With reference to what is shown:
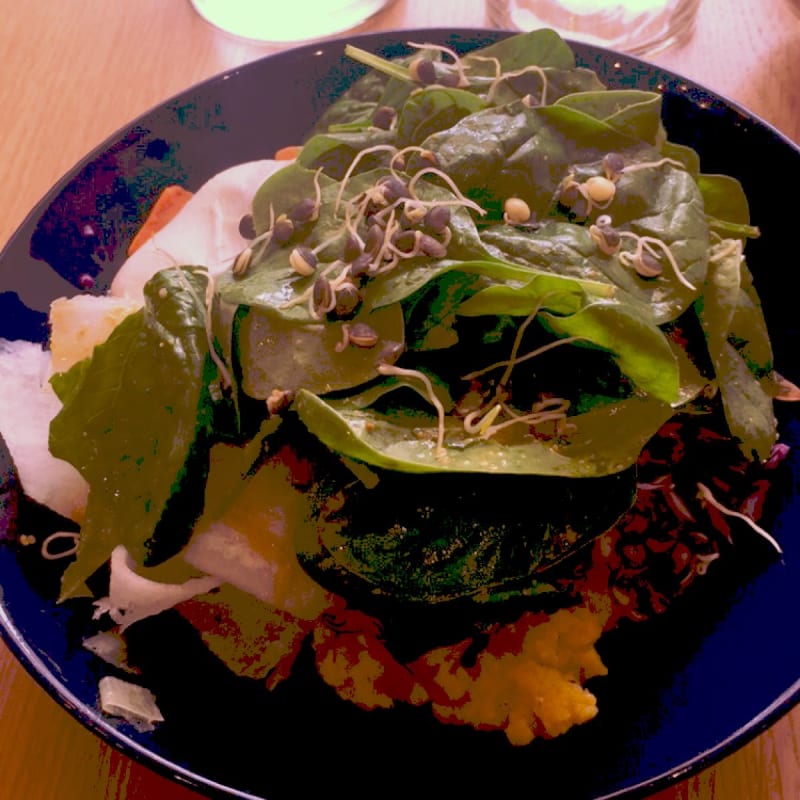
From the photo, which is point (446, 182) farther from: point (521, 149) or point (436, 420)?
point (436, 420)

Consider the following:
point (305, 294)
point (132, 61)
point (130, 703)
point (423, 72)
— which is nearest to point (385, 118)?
point (423, 72)

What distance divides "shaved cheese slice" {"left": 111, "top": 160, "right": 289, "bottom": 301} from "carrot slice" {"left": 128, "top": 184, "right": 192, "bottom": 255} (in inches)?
1.4

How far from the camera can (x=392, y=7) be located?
191 centimetres

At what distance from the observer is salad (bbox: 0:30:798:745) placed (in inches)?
32.8

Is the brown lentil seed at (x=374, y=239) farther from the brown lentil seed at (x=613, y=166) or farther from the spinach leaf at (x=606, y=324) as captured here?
the brown lentil seed at (x=613, y=166)

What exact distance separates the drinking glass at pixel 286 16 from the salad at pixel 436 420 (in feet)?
3.08

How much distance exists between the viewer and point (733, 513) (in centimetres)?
99

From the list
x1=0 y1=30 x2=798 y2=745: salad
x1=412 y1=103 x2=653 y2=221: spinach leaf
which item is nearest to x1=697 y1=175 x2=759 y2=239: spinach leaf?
x1=0 y1=30 x2=798 y2=745: salad

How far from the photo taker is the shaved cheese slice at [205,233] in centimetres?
117

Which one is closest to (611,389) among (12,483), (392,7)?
(12,483)

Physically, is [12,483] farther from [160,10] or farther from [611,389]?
[160,10]

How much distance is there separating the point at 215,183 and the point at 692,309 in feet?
2.45

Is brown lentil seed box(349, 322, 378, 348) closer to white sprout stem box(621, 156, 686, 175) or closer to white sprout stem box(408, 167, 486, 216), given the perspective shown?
white sprout stem box(408, 167, 486, 216)

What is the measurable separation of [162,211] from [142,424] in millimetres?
543
